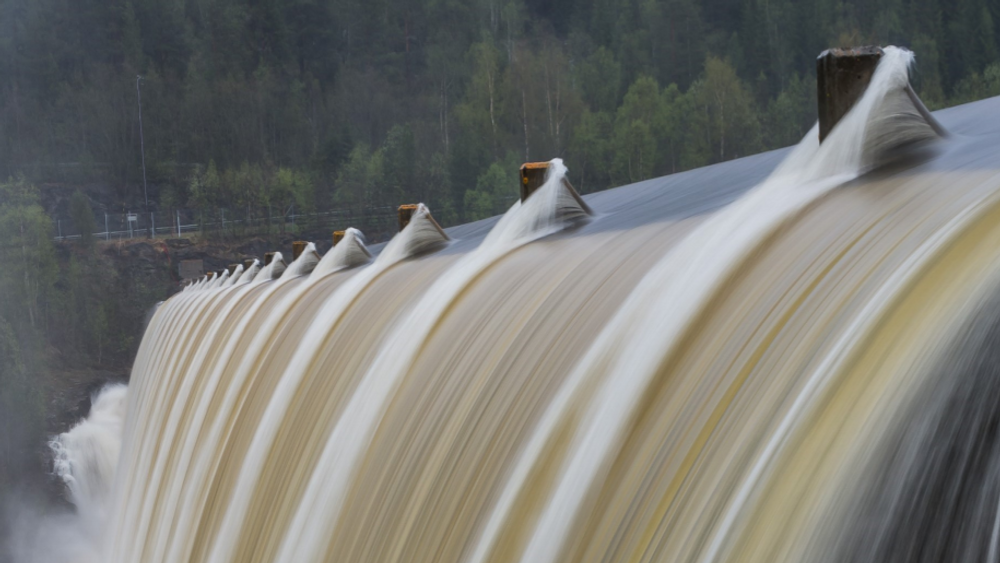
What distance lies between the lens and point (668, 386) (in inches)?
78.6

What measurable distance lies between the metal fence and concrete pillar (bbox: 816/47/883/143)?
168ft

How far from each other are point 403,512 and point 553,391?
586 mm

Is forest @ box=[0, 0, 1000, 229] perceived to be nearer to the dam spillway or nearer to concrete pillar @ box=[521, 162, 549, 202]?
concrete pillar @ box=[521, 162, 549, 202]

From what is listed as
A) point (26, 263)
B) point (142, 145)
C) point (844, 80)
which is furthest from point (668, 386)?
point (142, 145)

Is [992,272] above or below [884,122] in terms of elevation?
below

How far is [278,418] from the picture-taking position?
4.08 m

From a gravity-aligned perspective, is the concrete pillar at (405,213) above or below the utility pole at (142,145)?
below

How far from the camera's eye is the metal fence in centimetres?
5406

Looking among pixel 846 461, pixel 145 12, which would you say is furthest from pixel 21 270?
pixel 846 461

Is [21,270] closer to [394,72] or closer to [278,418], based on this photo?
[394,72]

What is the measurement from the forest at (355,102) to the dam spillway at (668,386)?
36513mm

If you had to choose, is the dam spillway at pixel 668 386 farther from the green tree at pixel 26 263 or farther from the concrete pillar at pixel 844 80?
the green tree at pixel 26 263

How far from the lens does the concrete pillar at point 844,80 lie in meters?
2.61

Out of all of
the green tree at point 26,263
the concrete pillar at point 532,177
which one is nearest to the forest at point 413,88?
the green tree at point 26,263
